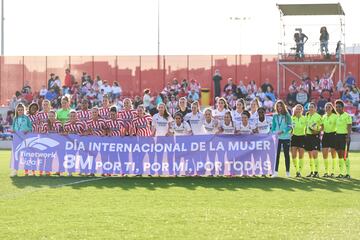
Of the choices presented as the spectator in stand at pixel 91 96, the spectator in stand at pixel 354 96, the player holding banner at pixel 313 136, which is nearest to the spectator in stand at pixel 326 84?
the spectator in stand at pixel 354 96

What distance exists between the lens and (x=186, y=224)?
10.9 m

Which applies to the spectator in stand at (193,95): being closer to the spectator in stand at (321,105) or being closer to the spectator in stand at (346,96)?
the spectator in stand at (321,105)

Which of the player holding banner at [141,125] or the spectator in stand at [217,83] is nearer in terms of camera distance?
the player holding banner at [141,125]

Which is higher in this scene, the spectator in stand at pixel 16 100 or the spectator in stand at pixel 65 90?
the spectator in stand at pixel 65 90

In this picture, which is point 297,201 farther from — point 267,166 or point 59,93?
point 59,93

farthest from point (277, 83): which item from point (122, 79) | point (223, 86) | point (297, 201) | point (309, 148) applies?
point (297, 201)

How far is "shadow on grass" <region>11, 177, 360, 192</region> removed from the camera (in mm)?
16078

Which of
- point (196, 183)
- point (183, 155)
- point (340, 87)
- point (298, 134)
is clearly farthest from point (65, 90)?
point (196, 183)

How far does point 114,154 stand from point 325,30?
22.8 meters

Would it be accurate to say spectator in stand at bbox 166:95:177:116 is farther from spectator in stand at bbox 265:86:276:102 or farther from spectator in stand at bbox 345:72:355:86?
Result: spectator in stand at bbox 345:72:355:86

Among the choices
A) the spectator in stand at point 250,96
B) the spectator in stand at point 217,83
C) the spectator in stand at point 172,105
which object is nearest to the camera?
the spectator in stand at point 172,105

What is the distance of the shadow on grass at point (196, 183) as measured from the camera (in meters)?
16.1

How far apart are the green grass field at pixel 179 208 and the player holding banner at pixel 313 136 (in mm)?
1172

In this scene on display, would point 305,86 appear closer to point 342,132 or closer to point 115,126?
point 342,132
